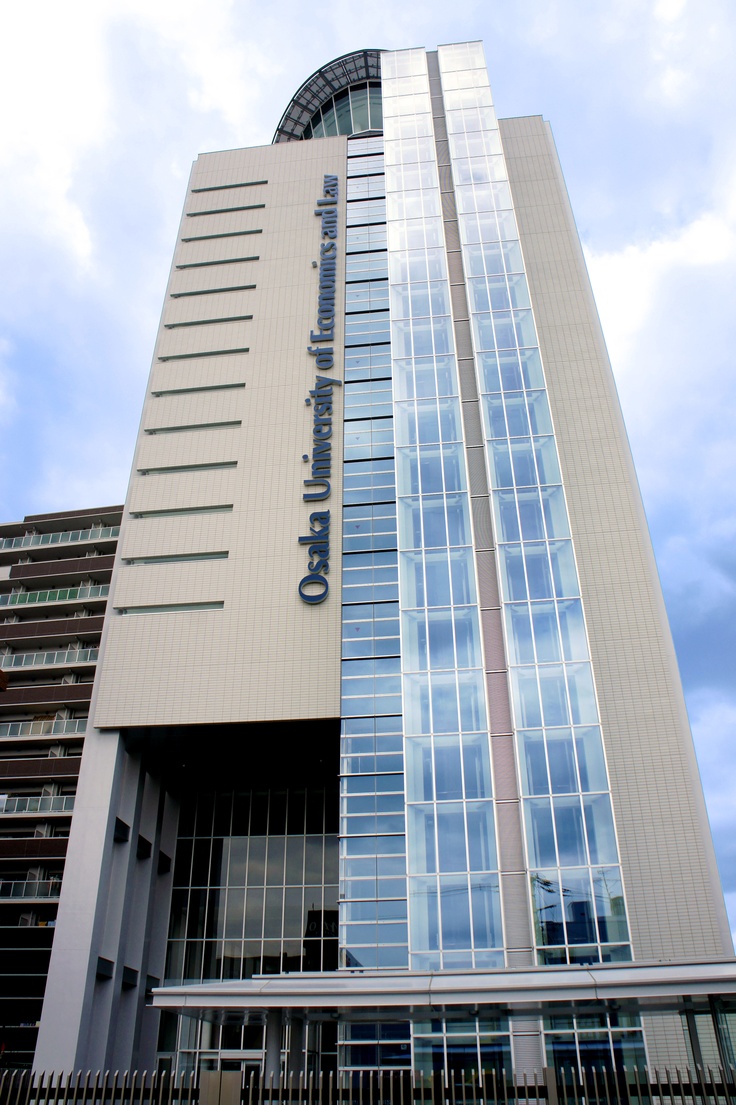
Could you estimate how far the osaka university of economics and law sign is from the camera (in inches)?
1363

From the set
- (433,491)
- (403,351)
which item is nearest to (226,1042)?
(433,491)

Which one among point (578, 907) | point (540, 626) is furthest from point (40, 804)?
point (578, 907)

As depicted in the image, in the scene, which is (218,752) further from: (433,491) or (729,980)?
(729,980)

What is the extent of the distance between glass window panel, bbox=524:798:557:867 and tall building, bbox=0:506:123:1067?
2332cm

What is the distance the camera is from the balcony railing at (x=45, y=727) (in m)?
43.5

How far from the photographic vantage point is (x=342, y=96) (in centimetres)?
6366

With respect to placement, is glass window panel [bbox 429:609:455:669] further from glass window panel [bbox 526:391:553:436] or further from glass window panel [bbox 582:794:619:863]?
glass window panel [bbox 526:391:553:436]

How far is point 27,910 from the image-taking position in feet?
127

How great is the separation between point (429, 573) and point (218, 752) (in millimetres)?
12606

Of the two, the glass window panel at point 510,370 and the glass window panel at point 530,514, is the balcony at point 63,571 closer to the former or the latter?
the glass window panel at point 510,370

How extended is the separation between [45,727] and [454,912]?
91.7ft

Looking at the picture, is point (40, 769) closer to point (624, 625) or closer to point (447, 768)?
point (447, 768)

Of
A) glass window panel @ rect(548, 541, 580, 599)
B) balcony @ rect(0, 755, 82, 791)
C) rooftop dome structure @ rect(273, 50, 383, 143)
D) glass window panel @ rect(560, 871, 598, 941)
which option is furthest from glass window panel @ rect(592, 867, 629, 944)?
rooftop dome structure @ rect(273, 50, 383, 143)

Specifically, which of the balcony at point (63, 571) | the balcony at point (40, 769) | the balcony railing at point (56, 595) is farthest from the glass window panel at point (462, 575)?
the balcony at point (63, 571)
